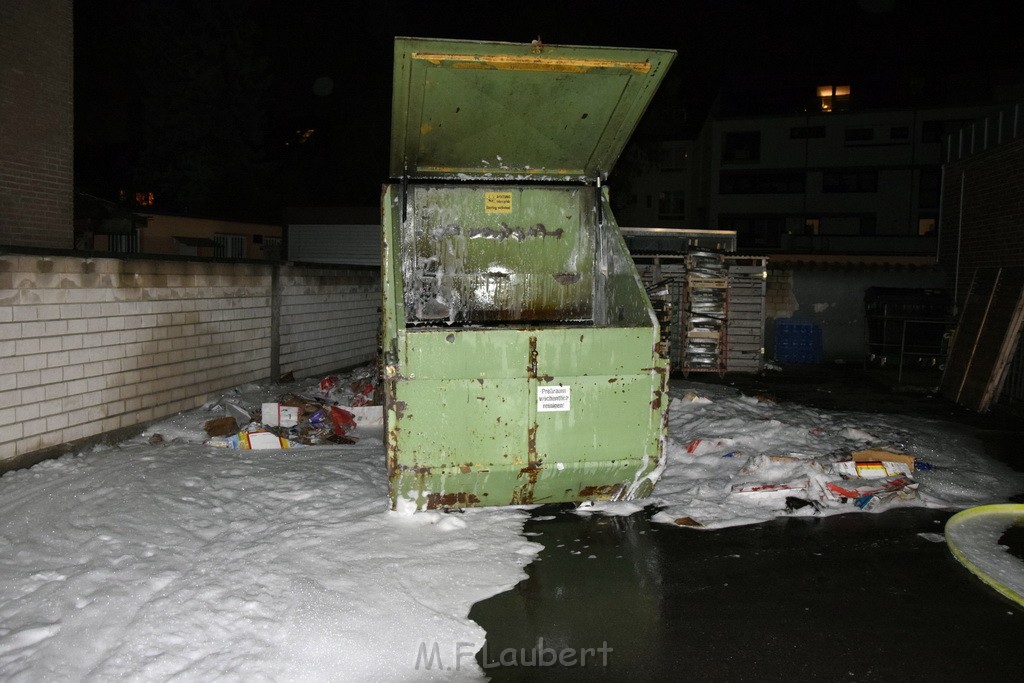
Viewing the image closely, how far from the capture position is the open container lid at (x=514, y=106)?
16.0 ft

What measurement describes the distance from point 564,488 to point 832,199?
34.3 metres

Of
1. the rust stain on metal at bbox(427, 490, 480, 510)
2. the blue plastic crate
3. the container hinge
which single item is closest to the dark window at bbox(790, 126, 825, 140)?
the blue plastic crate

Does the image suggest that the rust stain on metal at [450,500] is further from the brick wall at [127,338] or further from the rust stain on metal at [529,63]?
the brick wall at [127,338]

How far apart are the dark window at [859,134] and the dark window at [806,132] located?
3.85ft

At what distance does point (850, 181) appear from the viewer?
3478cm

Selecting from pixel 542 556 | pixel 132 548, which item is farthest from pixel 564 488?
pixel 132 548

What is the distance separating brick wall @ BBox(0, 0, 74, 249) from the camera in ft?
30.0

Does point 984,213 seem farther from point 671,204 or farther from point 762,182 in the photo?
point 671,204

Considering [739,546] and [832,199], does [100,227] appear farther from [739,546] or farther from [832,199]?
[832,199]

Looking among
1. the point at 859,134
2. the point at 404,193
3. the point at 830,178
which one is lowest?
the point at 404,193

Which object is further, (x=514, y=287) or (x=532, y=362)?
(x=514, y=287)

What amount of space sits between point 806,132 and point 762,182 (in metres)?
2.99

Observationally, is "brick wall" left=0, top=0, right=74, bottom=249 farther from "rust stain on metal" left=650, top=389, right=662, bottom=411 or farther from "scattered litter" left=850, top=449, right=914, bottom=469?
"scattered litter" left=850, top=449, right=914, bottom=469

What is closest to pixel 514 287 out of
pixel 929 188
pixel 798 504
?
pixel 798 504
